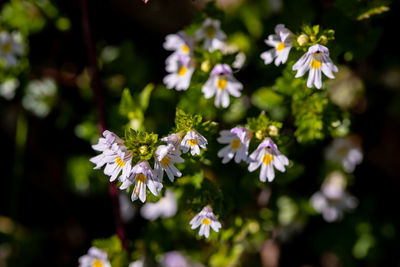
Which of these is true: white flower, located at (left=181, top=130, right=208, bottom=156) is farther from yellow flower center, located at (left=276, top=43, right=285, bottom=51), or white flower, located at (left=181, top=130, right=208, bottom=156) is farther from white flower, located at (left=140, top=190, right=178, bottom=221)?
white flower, located at (left=140, top=190, right=178, bottom=221)

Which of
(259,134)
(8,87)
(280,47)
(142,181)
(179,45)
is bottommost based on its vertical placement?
(142,181)

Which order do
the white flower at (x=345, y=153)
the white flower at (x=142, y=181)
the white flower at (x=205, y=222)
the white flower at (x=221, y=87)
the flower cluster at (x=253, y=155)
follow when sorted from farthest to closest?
the white flower at (x=345, y=153) < the white flower at (x=221, y=87) < the flower cluster at (x=253, y=155) < the white flower at (x=205, y=222) < the white flower at (x=142, y=181)

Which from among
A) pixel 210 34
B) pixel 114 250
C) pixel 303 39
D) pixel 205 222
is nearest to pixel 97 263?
pixel 114 250

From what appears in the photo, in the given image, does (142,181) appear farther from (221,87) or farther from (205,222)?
(221,87)

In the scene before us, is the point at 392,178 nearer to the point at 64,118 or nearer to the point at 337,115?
the point at 337,115

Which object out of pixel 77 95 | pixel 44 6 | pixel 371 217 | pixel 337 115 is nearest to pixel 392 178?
pixel 371 217

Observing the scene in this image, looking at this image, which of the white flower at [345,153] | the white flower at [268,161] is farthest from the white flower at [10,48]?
the white flower at [345,153]

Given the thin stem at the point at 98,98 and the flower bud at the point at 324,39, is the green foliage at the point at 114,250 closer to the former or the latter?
the thin stem at the point at 98,98
